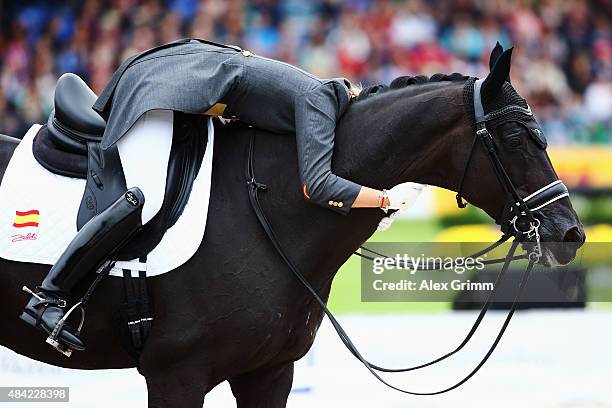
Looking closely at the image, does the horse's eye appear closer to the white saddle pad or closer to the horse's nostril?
the horse's nostril

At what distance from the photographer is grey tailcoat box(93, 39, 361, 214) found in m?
4.36

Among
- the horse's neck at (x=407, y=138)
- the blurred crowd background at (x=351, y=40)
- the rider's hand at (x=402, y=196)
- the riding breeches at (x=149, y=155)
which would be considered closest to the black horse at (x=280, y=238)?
the horse's neck at (x=407, y=138)

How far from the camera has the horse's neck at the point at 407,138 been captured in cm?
442

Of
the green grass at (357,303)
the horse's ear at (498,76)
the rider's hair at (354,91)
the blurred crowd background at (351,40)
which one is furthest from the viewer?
the blurred crowd background at (351,40)

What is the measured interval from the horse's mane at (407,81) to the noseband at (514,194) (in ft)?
0.61

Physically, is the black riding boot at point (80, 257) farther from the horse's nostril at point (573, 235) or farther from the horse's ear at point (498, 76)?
the horse's nostril at point (573, 235)

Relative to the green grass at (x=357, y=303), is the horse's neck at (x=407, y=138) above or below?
above

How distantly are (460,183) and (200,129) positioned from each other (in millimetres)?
1175

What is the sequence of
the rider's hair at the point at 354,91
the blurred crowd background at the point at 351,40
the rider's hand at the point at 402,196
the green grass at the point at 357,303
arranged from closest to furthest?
the rider's hand at the point at 402,196 → the rider's hair at the point at 354,91 → the green grass at the point at 357,303 → the blurred crowd background at the point at 351,40

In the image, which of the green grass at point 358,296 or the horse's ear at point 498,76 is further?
the green grass at point 358,296

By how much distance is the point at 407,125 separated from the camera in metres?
4.47

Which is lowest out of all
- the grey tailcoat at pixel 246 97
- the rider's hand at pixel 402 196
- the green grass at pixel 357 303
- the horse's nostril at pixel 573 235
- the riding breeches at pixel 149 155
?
the green grass at pixel 357 303

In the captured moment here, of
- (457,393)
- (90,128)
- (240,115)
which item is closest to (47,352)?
(90,128)

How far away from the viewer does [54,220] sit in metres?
4.49
